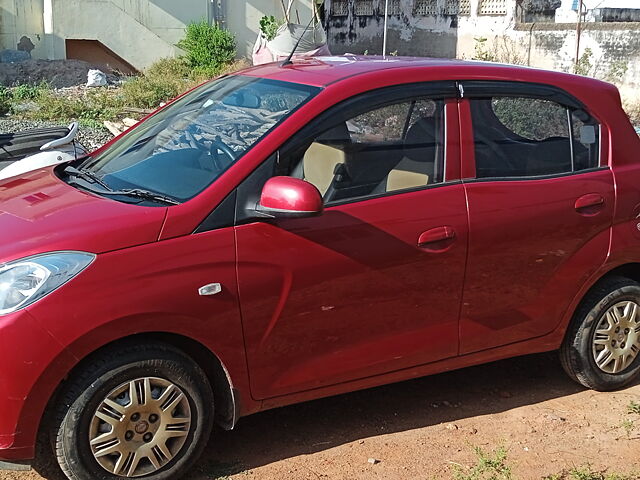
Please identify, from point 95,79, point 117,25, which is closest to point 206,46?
point 117,25

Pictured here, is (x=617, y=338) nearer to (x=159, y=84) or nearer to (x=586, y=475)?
(x=586, y=475)

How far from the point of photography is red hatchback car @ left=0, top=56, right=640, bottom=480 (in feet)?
11.3

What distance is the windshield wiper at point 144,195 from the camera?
3.74m

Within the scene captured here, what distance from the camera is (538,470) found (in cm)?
412

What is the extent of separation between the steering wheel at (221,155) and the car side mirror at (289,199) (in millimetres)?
255

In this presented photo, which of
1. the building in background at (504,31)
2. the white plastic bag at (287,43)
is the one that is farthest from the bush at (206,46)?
the building in background at (504,31)

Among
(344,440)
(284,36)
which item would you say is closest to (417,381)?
(344,440)

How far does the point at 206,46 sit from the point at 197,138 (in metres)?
17.9

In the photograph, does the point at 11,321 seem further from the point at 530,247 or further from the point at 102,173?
the point at 530,247

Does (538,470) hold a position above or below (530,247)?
below

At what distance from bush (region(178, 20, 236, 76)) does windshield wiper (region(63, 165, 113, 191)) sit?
55.1 ft

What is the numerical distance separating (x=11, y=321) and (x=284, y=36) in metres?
14.1

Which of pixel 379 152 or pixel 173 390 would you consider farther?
pixel 379 152

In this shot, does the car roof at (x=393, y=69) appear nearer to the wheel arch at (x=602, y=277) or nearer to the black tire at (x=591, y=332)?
the wheel arch at (x=602, y=277)
